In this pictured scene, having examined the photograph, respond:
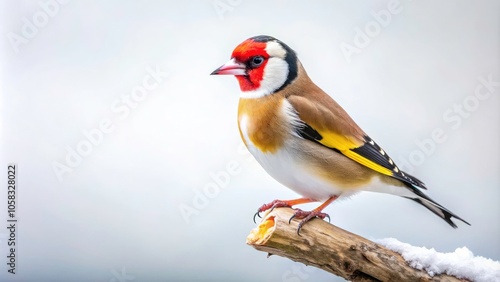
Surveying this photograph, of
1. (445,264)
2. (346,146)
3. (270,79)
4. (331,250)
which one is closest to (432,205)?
(445,264)

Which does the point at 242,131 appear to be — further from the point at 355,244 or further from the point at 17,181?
the point at 17,181

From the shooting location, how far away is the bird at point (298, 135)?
1.99 m

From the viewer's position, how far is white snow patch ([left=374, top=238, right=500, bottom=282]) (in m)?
1.92

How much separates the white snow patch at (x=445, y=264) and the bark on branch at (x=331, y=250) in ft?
0.10

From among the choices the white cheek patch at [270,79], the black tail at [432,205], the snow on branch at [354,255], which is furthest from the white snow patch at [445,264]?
the white cheek patch at [270,79]

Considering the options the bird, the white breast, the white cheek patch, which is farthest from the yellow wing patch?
the white cheek patch

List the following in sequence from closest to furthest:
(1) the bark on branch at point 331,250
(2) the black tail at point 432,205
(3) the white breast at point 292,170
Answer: (1) the bark on branch at point 331,250 < (3) the white breast at point 292,170 < (2) the black tail at point 432,205

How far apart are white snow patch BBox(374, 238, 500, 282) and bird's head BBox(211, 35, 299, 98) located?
2.12 feet

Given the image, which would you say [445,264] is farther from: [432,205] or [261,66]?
[261,66]

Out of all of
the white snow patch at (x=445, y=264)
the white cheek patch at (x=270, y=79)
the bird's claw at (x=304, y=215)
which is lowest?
the white snow patch at (x=445, y=264)

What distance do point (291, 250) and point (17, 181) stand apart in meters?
1.49

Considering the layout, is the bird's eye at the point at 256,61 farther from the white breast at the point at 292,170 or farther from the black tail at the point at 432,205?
the black tail at the point at 432,205

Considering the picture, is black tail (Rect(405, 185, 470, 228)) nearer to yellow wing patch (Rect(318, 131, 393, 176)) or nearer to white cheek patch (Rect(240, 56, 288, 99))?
yellow wing patch (Rect(318, 131, 393, 176))

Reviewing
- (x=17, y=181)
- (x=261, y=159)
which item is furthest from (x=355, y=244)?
(x=17, y=181)
